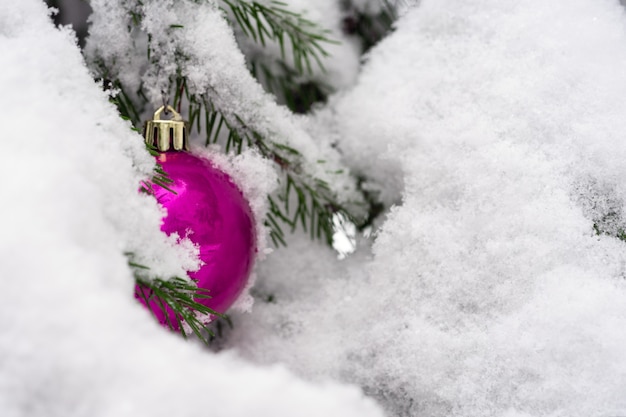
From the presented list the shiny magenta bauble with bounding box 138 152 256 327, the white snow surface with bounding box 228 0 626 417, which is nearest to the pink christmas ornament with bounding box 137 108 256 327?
the shiny magenta bauble with bounding box 138 152 256 327

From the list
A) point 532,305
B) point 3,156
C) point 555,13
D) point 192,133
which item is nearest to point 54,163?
point 3,156

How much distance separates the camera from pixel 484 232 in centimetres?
56

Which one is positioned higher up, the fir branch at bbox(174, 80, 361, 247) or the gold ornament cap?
the gold ornament cap

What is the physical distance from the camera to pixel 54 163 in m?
0.40

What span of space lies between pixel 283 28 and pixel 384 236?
292mm

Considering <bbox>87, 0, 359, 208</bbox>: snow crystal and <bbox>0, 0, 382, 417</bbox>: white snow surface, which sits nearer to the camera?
<bbox>0, 0, 382, 417</bbox>: white snow surface

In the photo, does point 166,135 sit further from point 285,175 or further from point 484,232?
point 484,232

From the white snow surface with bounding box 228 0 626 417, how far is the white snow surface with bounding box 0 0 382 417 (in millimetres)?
134

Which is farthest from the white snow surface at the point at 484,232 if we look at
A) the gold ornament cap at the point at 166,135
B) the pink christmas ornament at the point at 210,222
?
the gold ornament cap at the point at 166,135

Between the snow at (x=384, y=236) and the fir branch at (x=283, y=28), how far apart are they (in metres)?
0.05

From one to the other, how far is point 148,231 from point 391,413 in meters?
0.31

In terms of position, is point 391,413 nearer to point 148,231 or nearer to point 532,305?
point 532,305

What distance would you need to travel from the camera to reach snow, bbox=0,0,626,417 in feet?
1.23

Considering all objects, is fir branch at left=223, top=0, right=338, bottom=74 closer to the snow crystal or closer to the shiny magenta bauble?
the snow crystal
